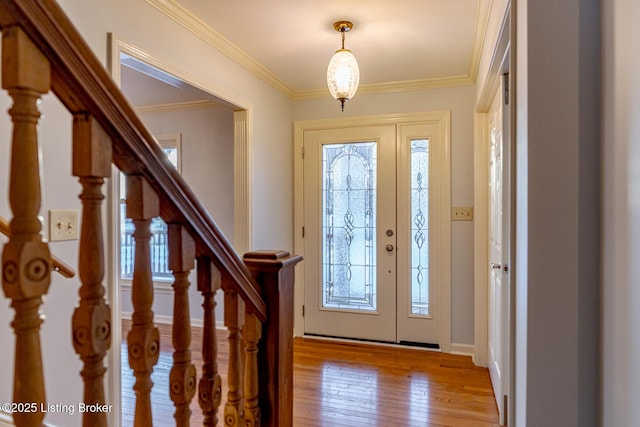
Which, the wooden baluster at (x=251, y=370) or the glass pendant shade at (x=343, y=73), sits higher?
the glass pendant shade at (x=343, y=73)

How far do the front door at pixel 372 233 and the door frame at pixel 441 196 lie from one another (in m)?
0.05

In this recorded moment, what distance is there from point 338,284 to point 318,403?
1.31 meters

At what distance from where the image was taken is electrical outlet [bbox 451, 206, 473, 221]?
125 inches

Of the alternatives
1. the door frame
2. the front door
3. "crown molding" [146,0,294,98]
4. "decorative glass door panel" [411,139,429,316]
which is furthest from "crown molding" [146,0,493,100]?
"decorative glass door panel" [411,139,429,316]

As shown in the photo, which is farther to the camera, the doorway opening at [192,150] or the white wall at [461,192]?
the doorway opening at [192,150]

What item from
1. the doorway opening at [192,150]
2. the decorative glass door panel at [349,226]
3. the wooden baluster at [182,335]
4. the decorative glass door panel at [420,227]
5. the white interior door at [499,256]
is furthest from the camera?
the doorway opening at [192,150]

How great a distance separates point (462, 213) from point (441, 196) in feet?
0.74

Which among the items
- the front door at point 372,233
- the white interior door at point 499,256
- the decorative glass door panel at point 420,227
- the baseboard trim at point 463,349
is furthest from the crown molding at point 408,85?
the baseboard trim at point 463,349

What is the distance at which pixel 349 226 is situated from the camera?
3521 mm

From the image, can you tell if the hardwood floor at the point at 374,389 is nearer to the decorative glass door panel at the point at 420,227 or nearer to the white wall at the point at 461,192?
the white wall at the point at 461,192

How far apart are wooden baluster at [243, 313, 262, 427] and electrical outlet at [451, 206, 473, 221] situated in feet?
8.24

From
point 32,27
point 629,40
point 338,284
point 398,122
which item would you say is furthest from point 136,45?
point 338,284

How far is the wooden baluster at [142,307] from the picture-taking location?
2.21 feet

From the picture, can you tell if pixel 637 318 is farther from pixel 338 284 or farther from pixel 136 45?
pixel 338 284
